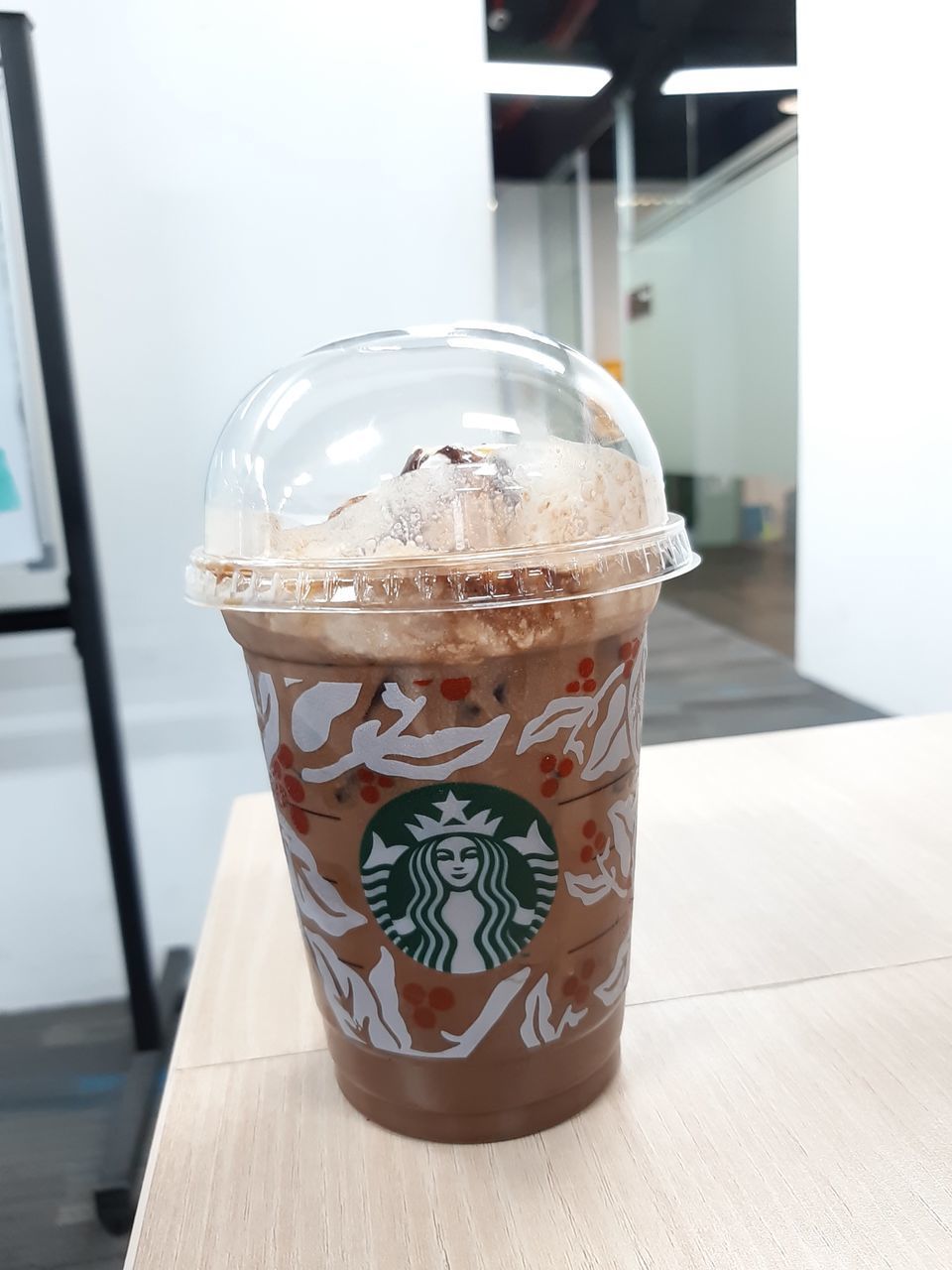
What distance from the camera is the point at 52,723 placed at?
1.42 metres

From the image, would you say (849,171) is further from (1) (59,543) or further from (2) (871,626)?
(1) (59,543)

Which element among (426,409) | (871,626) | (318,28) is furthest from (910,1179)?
(871,626)

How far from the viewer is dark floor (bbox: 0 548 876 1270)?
1.09 metres

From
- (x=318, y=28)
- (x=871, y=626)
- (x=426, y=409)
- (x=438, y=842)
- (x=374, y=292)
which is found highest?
(x=318, y=28)

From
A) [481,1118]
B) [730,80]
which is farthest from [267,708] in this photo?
[730,80]

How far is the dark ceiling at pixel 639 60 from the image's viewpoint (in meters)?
1.64

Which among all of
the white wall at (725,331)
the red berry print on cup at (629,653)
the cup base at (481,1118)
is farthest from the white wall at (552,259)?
the cup base at (481,1118)

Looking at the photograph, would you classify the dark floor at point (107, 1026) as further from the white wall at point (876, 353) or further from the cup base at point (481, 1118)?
the cup base at point (481, 1118)

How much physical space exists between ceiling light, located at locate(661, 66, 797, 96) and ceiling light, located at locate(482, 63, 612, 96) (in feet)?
A: 0.50

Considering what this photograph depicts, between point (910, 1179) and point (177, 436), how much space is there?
127 cm

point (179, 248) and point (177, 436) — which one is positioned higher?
point (179, 248)

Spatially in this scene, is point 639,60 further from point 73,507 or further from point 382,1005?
point 382,1005

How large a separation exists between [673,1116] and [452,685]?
28 centimetres

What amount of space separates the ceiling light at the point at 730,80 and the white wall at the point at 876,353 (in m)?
0.07
